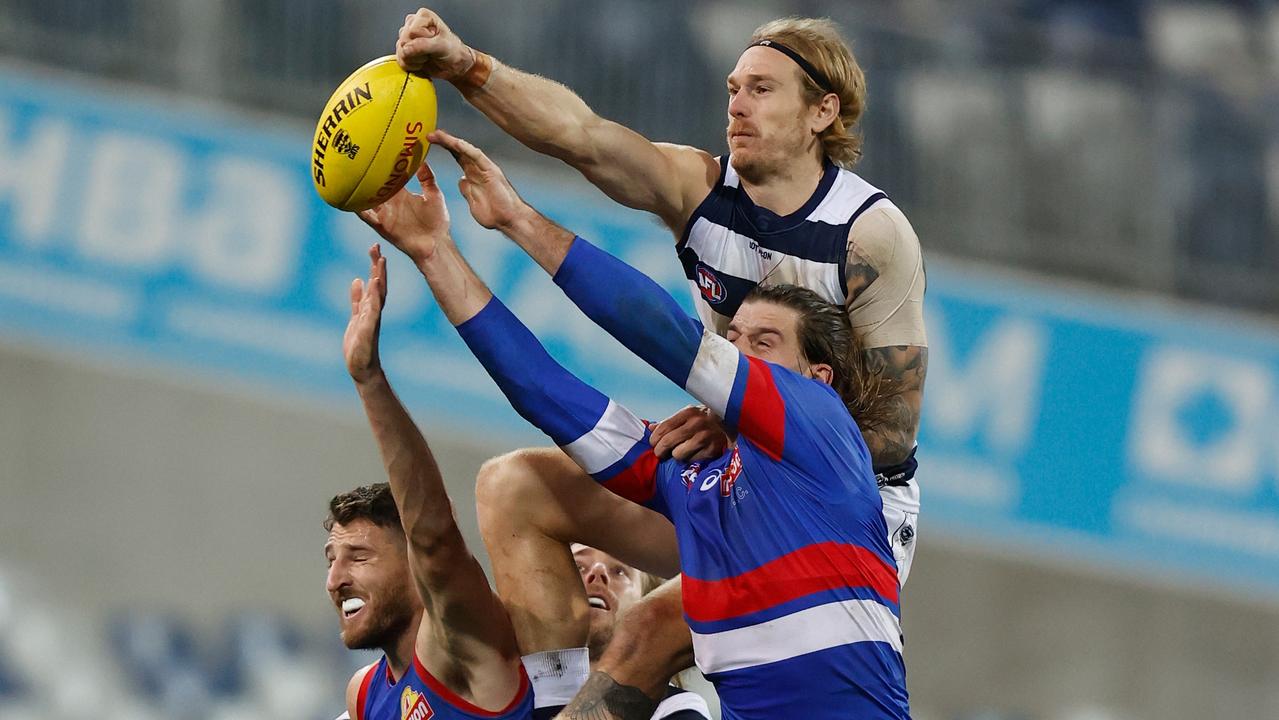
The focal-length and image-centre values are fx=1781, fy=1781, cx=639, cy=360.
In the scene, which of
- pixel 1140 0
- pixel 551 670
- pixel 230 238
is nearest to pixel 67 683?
pixel 230 238

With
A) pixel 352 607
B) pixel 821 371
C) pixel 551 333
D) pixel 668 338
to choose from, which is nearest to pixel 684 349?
pixel 668 338

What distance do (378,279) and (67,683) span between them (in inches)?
239

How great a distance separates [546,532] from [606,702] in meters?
0.48

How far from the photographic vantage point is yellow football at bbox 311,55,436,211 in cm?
430

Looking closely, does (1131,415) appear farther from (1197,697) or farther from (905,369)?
(905,369)

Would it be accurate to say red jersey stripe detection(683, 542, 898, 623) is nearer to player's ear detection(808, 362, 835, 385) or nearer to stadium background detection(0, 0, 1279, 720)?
player's ear detection(808, 362, 835, 385)

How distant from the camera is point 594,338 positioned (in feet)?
34.7

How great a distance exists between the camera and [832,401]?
417cm

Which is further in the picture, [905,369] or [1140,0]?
[1140,0]

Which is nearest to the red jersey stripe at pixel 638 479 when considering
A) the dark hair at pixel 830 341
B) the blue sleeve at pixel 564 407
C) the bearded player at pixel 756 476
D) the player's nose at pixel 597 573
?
the blue sleeve at pixel 564 407

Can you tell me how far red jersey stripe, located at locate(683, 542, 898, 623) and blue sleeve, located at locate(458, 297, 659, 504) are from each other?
0.42 m

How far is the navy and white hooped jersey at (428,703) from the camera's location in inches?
190

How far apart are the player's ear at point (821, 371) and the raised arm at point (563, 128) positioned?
0.79 metres

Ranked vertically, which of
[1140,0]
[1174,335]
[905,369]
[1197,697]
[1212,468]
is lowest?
[1197,697]
